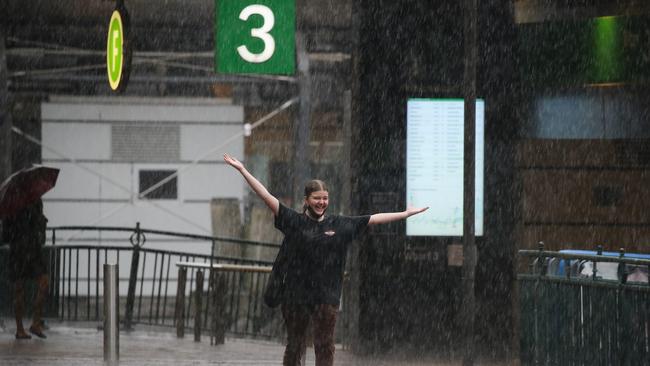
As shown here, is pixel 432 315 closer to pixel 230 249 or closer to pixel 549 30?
pixel 549 30

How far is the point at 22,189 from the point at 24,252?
81 cm

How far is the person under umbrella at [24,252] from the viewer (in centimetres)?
1479

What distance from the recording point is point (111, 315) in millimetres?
8500

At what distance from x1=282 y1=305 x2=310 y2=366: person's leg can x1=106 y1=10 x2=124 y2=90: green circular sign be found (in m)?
5.78

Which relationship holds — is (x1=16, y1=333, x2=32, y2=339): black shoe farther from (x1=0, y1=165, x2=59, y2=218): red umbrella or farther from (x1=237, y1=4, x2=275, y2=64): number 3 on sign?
(x1=237, y1=4, x2=275, y2=64): number 3 on sign

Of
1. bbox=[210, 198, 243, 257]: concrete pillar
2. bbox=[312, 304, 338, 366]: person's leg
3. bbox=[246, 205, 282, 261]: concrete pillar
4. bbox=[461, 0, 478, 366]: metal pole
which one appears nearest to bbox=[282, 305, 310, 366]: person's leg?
bbox=[312, 304, 338, 366]: person's leg

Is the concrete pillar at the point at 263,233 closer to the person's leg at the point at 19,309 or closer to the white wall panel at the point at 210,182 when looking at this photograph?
the white wall panel at the point at 210,182

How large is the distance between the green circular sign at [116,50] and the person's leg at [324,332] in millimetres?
5914

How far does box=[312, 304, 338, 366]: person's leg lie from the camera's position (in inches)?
370

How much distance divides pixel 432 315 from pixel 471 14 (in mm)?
3645

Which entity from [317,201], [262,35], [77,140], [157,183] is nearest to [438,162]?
[262,35]

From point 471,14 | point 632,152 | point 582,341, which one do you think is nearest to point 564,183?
point 632,152

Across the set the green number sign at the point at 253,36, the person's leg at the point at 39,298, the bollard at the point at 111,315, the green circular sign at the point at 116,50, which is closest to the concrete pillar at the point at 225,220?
the person's leg at the point at 39,298

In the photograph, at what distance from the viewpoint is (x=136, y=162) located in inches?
1040
